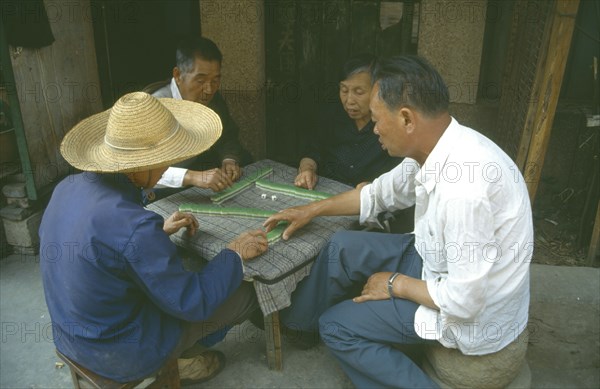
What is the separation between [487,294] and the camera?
88.8 inches

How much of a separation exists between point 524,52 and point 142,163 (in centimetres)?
321

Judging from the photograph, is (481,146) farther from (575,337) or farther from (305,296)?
(575,337)

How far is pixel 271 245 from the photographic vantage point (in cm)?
264

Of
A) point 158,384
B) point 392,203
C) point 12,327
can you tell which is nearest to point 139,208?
point 158,384

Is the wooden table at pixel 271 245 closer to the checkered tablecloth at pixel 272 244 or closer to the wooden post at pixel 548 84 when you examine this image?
the checkered tablecloth at pixel 272 244

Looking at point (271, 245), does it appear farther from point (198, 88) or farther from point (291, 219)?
point (198, 88)

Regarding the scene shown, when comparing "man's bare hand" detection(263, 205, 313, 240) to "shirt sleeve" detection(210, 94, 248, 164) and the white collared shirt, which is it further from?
"shirt sleeve" detection(210, 94, 248, 164)


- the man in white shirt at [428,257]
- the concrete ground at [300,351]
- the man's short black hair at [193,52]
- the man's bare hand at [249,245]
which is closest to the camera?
the man in white shirt at [428,257]

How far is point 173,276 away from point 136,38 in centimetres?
392

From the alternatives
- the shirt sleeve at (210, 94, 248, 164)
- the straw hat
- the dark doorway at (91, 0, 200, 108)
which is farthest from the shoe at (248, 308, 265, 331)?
the dark doorway at (91, 0, 200, 108)

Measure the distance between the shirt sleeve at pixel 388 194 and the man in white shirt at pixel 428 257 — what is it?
58 millimetres

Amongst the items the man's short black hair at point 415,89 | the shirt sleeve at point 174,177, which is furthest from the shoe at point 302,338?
the man's short black hair at point 415,89

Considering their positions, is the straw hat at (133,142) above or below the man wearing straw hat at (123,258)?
above

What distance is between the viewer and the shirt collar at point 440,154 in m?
2.30
